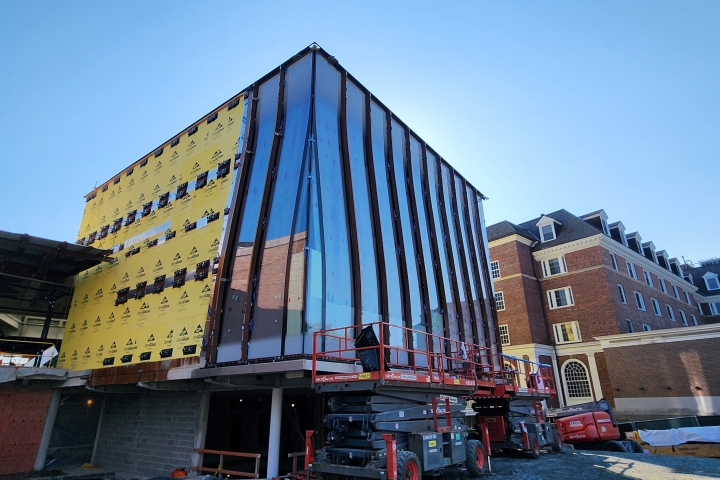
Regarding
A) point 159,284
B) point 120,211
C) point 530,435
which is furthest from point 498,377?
point 120,211

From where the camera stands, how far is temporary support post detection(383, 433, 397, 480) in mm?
7238

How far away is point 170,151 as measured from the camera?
19.0m

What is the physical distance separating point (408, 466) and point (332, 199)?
294 inches

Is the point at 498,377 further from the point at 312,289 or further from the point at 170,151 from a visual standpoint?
the point at 170,151

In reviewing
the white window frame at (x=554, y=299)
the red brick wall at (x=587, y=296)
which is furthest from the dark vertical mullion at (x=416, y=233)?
the white window frame at (x=554, y=299)

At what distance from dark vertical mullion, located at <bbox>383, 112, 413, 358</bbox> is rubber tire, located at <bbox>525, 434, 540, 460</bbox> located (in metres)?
5.26

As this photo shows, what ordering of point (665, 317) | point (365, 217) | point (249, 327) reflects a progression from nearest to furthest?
point (249, 327) < point (365, 217) < point (665, 317)

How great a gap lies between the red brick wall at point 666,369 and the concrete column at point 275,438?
87.8 ft

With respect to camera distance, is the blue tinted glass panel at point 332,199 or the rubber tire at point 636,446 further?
the rubber tire at point 636,446

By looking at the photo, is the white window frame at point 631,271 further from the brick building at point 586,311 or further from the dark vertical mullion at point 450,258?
the dark vertical mullion at point 450,258

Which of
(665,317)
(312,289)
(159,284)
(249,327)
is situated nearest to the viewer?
(312,289)

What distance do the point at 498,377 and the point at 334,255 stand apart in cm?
→ 1188

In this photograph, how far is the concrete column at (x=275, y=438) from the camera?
11012 millimetres

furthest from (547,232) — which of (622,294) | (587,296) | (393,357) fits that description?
(393,357)
